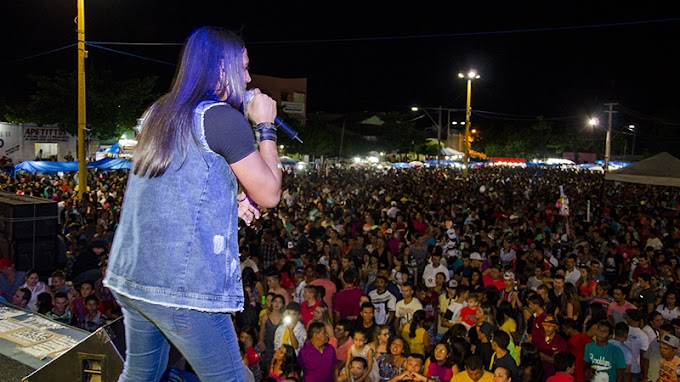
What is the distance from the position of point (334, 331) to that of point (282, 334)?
23.6 inches

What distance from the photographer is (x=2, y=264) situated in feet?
26.1

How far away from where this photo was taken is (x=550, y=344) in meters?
6.00

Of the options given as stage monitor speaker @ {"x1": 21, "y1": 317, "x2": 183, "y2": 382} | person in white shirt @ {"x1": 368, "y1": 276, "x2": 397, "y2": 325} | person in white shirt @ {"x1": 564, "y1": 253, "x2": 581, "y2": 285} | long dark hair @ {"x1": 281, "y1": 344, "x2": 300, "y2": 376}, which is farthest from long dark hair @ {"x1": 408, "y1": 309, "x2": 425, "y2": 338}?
stage monitor speaker @ {"x1": 21, "y1": 317, "x2": 183, "y2": 382}

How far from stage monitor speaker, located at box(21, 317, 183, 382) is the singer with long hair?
1.17ft

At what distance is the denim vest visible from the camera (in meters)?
1.46

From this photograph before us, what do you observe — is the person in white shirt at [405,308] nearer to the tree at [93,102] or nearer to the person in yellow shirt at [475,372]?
the person in yellow shirt at [475,372]

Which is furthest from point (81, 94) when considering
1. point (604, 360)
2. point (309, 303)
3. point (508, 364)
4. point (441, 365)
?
point (604, 360)

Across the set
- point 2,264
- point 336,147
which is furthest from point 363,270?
point 336,147

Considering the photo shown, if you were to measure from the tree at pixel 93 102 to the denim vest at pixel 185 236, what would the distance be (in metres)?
27.3

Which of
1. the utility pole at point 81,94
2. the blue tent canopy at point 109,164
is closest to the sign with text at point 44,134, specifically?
the blue tent canopy at point 109,164

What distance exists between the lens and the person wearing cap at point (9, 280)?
730 cm

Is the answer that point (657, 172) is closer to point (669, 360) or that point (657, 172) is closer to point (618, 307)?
point (618, 307)

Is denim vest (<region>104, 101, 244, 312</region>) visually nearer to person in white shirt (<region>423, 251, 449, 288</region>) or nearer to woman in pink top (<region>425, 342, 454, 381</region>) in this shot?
woman in pink top (<region>425, 342, 454, 381</region>)

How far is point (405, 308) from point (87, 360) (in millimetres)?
5445
